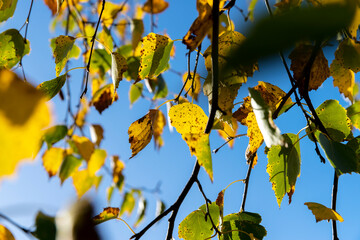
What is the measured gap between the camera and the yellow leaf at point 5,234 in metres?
0.40

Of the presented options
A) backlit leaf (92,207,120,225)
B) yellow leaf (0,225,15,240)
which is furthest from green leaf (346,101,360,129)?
yellow leaf (0,225,15,240)

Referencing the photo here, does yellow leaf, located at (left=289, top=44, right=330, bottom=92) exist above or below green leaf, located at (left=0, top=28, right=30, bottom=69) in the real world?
below

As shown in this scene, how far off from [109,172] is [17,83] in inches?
51.2

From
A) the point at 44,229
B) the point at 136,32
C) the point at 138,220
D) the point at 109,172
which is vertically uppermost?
the point at 136,32

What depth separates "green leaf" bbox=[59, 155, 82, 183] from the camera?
1.02 metres

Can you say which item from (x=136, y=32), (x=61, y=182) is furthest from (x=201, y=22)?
(x=61, y=182)

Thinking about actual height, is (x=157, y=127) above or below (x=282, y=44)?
above

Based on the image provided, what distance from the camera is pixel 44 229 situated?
0.34 metres

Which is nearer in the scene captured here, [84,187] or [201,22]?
[201,22]

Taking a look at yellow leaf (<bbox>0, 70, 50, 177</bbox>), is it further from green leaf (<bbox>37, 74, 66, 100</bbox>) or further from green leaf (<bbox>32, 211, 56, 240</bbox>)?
green leaf (<bbox>37, 74, 66, 100</bbox>)

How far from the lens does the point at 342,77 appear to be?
609 mm

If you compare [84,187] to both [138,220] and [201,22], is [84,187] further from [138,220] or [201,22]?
[201,22]

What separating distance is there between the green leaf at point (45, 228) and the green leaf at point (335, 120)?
364 millimetres

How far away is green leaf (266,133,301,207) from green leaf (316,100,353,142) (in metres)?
0.06
